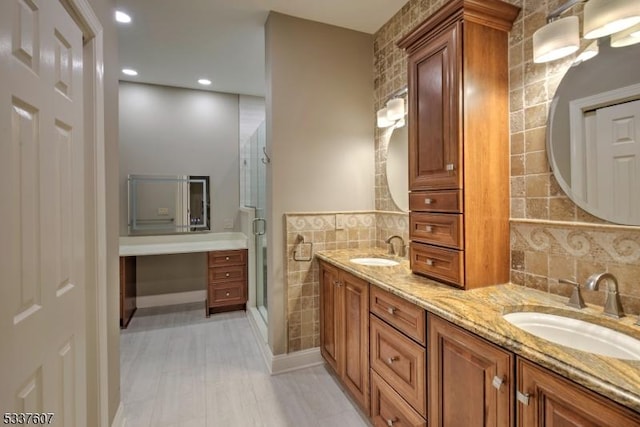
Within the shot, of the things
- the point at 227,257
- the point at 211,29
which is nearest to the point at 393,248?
the point at 227,257

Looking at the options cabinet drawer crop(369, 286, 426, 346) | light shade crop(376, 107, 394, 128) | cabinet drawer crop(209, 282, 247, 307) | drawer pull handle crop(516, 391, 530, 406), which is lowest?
cabinet drawer crop(209, 282, 247, 307)

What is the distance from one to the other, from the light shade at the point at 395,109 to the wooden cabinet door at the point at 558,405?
174 cm

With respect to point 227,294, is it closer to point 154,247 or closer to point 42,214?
point 154,247

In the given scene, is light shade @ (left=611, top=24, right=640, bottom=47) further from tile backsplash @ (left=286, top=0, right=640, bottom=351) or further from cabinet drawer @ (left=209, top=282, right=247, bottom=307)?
cabinet drawer @ (left=209, top=282, right=247, bottom=307)

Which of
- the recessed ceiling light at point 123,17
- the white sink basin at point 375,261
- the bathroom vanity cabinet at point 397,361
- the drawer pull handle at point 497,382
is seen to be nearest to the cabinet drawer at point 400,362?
the bathroom vanity cabinet at point 397,361

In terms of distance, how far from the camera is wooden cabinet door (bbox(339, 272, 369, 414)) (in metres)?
1.76

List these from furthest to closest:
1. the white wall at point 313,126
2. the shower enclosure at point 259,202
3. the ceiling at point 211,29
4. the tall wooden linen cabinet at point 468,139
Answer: the shower enclosure at point 259,202 → the white wall at point 313,126 → the ceiling at point 211,29 → the tall wooden linen cabinet at point 468,139

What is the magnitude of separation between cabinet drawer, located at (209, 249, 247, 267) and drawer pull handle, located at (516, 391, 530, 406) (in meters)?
3.07

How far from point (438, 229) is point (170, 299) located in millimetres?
3603

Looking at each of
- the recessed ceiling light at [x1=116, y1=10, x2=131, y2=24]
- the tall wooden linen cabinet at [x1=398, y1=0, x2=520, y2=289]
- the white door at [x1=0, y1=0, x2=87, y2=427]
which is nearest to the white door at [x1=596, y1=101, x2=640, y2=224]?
the tall wooden linen cabinet at [x1=398, y1=0, x2=520, y2=289]

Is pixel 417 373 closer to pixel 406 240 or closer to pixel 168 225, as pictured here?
pixel 406 240

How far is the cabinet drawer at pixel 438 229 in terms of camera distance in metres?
1.48

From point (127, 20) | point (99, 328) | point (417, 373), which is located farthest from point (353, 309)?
point (127, 20)

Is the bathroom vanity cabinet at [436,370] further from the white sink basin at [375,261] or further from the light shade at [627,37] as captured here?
the light shade at [627,37]
